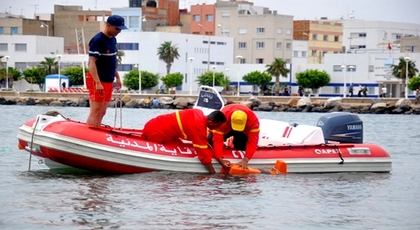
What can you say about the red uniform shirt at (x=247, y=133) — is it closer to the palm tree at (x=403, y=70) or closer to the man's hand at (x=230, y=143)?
the man's hand at (x=230, y=143)

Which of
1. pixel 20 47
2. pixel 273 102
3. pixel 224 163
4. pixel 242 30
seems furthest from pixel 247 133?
pixel 242 30

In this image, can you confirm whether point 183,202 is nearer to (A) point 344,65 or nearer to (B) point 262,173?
(B) point 262,173

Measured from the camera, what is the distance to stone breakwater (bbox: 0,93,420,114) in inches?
2435

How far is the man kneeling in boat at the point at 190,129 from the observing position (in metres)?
15.1

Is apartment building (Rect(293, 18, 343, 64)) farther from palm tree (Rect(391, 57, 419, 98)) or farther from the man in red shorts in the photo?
the man in red shorts

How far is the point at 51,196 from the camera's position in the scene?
42.8 ft

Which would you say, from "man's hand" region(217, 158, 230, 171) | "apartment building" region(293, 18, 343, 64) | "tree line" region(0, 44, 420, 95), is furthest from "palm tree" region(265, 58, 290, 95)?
"man's hand" region(217, 158, 230, 171)

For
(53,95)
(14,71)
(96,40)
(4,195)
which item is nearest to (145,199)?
(4,195)

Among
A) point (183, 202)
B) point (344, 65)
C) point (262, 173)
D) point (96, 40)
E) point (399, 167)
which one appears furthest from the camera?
point (344, 65)

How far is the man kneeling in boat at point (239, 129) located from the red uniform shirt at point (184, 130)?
0.69 feet

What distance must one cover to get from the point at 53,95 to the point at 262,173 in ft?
186

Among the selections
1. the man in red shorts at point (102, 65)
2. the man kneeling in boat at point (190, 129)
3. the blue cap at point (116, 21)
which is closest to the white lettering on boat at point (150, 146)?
the man kneeling in boat at point (190, 129)

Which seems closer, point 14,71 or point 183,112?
point 183,112

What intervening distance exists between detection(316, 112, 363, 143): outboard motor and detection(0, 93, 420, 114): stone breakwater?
42.2 meters
